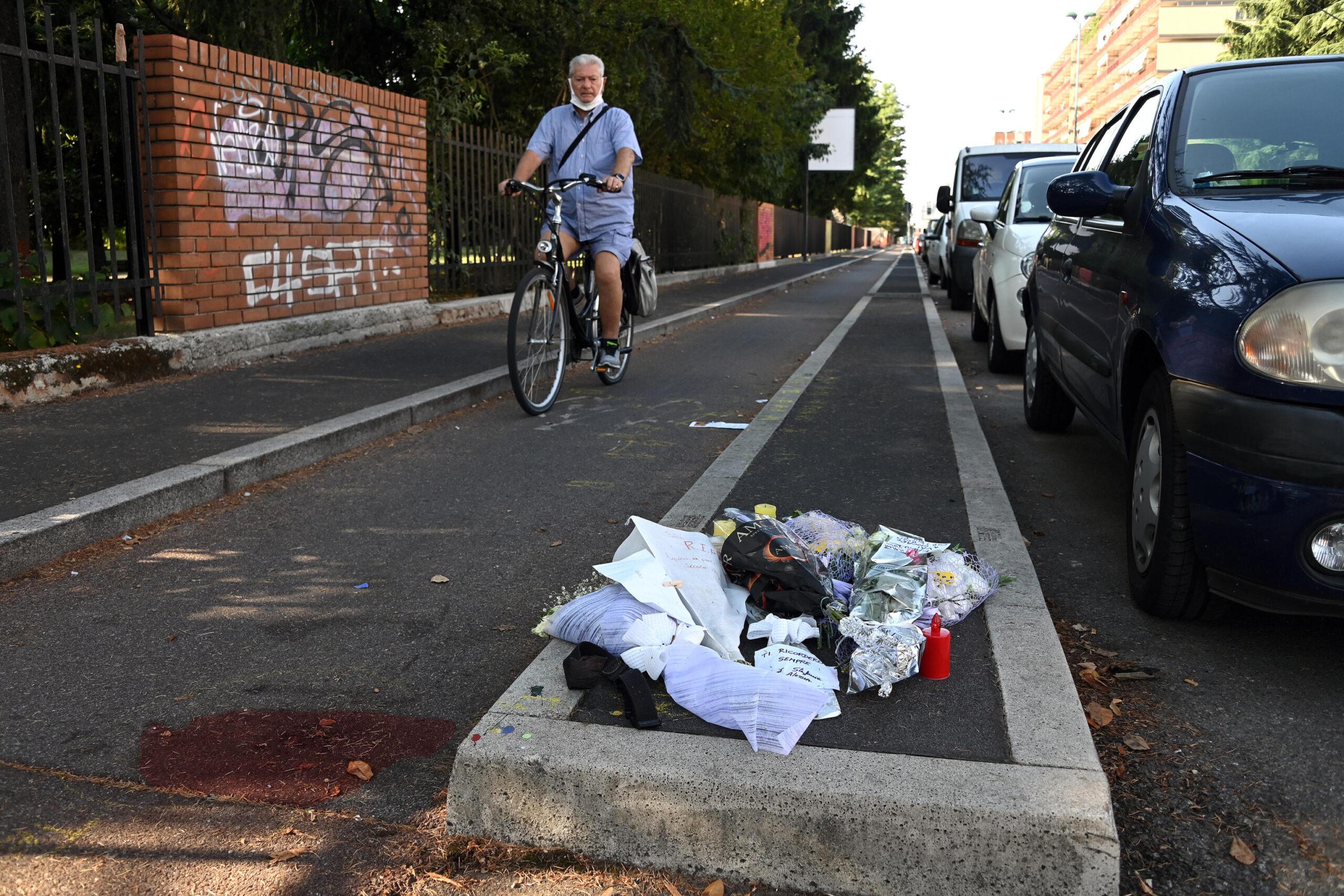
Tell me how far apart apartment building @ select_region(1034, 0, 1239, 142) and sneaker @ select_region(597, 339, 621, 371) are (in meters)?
40.6

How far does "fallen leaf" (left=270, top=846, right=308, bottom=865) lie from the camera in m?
2.18

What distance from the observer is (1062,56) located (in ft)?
388

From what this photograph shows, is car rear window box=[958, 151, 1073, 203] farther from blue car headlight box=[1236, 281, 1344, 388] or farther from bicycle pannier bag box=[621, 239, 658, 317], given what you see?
blue car headlight box=[1236, 281, 1344, 388]

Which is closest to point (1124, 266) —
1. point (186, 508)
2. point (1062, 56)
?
point (186, 508)

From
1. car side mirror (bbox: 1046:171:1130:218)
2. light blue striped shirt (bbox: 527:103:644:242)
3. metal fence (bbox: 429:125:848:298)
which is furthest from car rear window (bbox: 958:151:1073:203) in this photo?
car side mirror (bbox: 1046:171:1130:218)

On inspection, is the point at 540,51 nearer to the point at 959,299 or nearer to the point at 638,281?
the point at 959,299

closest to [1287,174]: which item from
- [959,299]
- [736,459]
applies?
[736,459]

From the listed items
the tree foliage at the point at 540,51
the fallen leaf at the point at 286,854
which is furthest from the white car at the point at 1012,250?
the fallen leaf at the point at 286,854

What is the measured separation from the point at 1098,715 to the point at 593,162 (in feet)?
17.3

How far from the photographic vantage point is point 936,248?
2292 cm

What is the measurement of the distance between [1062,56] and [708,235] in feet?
349

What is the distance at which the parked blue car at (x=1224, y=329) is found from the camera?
8.94 ft

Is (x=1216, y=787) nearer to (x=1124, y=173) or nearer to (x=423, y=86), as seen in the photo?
(x=1124, y=173)

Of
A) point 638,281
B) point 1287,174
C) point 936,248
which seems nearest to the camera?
point 1287,174
